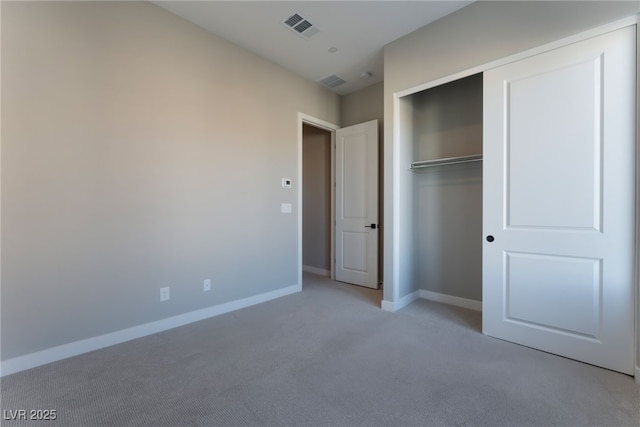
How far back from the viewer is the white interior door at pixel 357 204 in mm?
3955

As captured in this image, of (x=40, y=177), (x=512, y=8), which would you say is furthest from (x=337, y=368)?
(x=512, y=8)

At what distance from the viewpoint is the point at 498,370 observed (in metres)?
1.92

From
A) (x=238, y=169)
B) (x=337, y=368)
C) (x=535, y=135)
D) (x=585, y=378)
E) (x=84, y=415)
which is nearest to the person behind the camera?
(x=84, y=415)

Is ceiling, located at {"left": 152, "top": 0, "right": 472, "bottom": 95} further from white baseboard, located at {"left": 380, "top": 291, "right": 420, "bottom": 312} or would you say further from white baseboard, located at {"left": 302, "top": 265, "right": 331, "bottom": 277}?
white baseboard, located at {"left": 302, "top": 265, "right": 331, "bottom": 277}

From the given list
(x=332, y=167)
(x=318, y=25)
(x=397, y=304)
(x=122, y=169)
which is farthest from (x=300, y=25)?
(x=397, y=304)

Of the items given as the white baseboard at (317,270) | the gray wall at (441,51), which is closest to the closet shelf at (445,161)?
the gray wall at (441,51)

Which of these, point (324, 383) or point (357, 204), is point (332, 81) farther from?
point (324, 383)

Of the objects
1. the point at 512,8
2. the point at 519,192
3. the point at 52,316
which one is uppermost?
the point at 512,8

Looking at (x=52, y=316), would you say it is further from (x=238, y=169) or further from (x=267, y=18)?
(x=267, y=18)

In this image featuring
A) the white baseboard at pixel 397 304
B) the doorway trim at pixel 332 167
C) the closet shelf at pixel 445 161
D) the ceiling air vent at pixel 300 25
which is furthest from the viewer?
the doorway trim at pixel 332 167

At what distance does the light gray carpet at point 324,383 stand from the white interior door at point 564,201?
0.26 meters

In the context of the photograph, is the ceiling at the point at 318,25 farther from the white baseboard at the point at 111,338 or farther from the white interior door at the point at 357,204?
the white baseboard at the point at 111,338

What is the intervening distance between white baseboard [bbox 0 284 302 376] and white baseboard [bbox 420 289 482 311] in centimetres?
210

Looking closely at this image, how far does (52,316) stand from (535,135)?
3.92m
